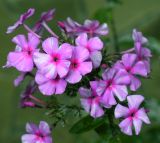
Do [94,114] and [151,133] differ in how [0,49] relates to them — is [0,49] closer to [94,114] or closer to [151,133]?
[151,133]

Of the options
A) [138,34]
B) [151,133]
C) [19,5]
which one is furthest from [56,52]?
[19,5]

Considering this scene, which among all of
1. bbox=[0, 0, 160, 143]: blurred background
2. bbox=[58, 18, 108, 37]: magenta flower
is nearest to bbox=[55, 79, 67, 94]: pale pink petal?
bbox=[58, 18, 108, 37]: magenta flower

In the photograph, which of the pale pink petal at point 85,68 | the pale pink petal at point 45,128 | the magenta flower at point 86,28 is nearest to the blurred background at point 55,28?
the magenta flower at point 86,28

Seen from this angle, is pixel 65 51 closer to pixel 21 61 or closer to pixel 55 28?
pixel 21 61

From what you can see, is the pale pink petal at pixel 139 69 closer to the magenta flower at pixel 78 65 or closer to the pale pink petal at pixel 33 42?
the magenta flower at pixel 78 65

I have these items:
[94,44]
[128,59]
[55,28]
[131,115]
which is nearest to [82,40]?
[94,44]

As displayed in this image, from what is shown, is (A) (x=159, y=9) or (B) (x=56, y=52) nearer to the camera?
(B) (x=56, y=52)
